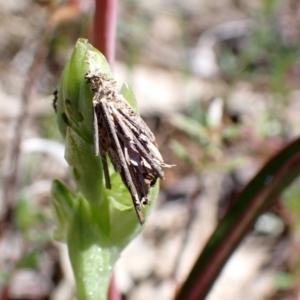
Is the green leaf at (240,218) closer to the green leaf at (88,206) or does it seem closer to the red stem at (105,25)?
the green leaf at (88,206)

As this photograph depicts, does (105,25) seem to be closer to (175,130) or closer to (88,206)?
(88,206)

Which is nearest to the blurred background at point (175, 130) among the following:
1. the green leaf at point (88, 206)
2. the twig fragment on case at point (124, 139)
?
the green leaf at point (88, 206)

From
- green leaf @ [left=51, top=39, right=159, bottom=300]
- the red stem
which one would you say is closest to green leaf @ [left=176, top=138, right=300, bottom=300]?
green leaf @ [left=51, top=39, right=159, bottom=300]

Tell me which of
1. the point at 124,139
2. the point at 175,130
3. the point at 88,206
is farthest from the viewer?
the point at 175,130

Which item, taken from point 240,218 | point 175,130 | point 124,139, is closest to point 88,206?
point 124,139

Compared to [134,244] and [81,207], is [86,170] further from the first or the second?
[134,244]

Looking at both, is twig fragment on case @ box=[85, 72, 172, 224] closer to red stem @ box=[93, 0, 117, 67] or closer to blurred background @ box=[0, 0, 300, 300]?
red stem @ box=[93, 0, 117, 67]

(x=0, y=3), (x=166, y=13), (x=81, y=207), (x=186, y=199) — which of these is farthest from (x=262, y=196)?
(x=166, y=13)
